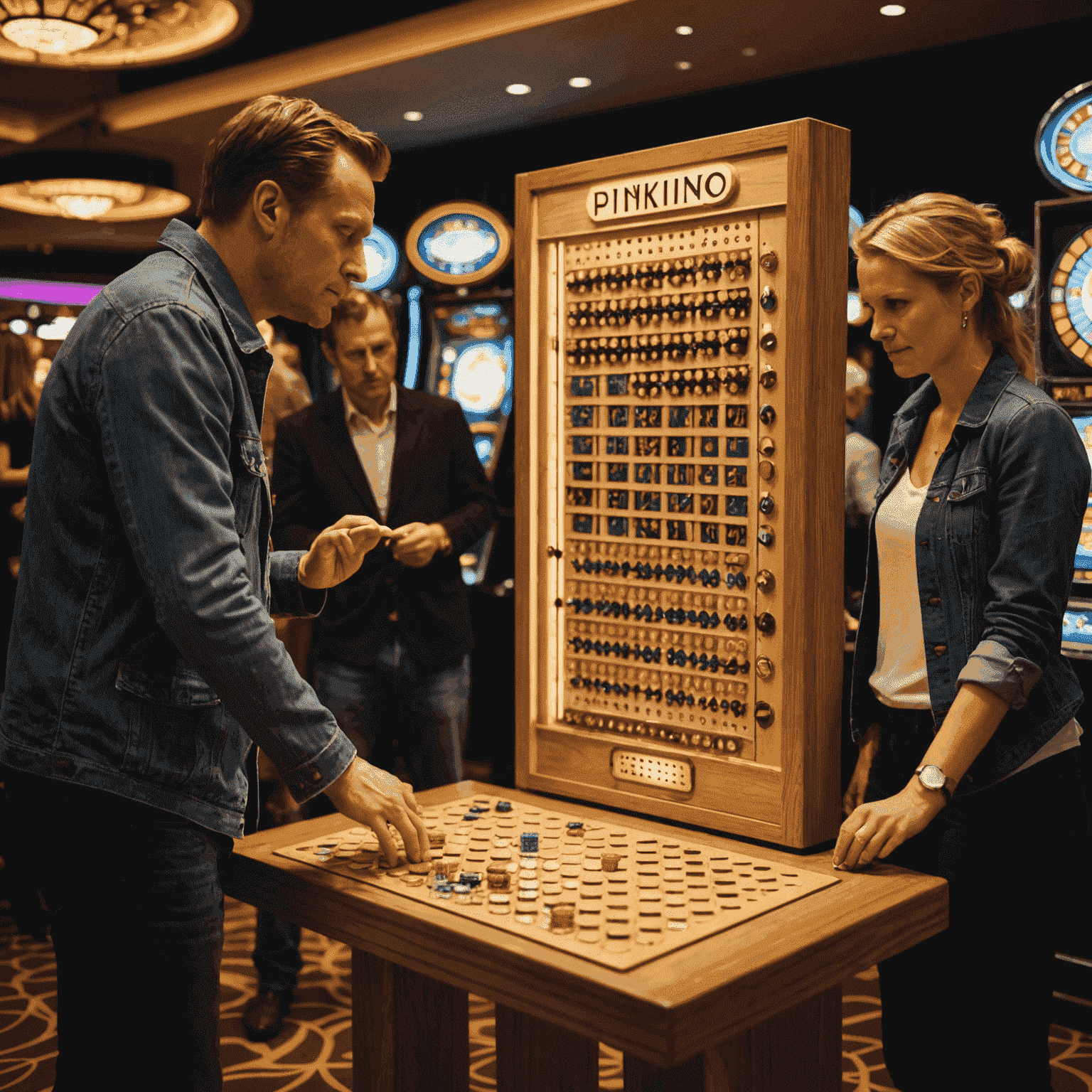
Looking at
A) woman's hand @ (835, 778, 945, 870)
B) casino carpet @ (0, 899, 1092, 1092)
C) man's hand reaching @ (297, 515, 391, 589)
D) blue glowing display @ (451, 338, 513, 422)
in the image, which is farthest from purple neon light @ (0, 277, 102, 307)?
woman's hand @ (835, 778, 945, 870)

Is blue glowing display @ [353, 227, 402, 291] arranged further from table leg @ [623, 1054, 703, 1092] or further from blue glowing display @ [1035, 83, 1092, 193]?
table leg @ [623, 1054, 703, 1092]

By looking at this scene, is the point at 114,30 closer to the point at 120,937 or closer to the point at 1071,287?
the point at 1071,287

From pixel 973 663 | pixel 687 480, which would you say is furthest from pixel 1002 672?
pixel 687 480

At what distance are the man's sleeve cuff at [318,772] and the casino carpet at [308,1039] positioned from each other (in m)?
1.80

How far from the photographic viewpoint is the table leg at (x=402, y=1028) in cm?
191

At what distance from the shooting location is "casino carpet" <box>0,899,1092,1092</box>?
3145 mm

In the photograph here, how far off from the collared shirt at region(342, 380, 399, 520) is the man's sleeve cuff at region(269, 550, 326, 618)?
63.8 inches

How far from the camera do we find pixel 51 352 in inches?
259

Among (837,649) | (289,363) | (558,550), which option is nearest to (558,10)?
(289,363)

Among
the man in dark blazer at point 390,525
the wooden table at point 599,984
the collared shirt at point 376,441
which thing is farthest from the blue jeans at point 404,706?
the wooden table at point 599,984

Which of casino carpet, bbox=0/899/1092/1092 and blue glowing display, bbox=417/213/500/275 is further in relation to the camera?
blue glowing display, bbox=417/213/500/275

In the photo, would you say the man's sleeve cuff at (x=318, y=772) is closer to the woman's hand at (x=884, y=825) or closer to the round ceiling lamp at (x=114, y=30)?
the woman's hand at (x=884, y=825)

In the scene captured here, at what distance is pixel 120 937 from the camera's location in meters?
1.52

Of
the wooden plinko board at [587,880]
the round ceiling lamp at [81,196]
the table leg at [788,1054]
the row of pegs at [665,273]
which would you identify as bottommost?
the table leg at [788,1054]
